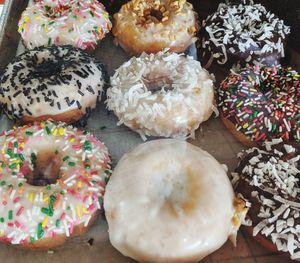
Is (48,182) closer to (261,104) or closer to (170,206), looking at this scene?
(170,206)

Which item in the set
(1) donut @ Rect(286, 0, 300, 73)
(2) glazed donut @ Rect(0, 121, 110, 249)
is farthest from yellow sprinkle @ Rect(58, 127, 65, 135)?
(1) donut @ Rect(286, 0, 300, 73)

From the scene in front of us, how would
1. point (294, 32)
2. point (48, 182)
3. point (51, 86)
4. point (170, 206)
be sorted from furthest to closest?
point (294, 32), point (51, 86), point (48, 182), point (170, 206)

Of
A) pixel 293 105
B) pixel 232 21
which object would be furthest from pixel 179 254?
Result: pixel 232 21

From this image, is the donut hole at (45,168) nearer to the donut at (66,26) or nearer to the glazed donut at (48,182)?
the glazed donut at (48,182)

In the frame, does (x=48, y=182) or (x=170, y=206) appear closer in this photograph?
(x=170, y=206)

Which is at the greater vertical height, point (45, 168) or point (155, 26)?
point (155, 26)

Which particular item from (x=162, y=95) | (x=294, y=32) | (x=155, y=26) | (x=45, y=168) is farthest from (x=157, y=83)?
(x=294, y=32)
